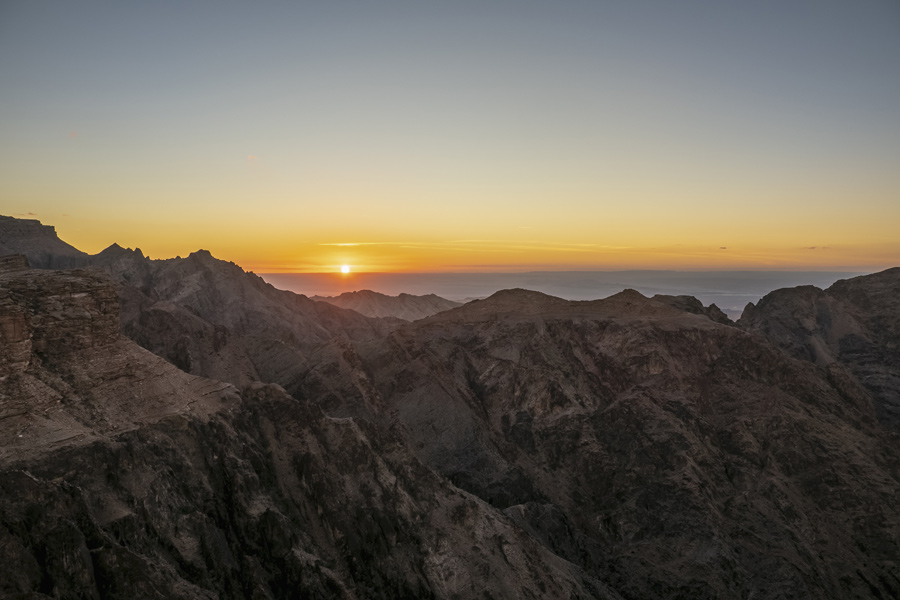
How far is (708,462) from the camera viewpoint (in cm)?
6831

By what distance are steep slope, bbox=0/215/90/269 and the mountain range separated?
3294 cm

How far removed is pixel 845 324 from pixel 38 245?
599 ft

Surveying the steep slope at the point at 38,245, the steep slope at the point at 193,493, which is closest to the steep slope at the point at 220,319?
the steep slope at the point at 38,245

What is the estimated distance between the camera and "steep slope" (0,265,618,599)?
28969 mm

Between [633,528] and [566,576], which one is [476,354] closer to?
[633,528]

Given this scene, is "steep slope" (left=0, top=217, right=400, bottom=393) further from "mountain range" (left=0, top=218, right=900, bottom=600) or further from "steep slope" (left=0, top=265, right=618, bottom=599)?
"steep slope" (left=0, top=265, right=618, bottom=599)

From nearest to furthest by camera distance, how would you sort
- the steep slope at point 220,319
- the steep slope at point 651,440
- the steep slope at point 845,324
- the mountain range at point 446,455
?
the mountain range at point 446,455, the steep slope at point 651,440, the steep slope at point 220,319, the steep slope at point 845,324

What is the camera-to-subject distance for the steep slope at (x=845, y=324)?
11038 centimetres

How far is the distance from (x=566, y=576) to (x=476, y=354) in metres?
43.9

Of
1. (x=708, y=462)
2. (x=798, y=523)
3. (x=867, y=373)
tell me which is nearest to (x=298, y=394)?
(x=708, y=462)

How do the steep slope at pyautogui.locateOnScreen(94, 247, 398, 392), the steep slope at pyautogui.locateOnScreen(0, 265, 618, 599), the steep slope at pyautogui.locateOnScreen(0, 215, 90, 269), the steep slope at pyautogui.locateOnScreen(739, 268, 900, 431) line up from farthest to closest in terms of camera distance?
the steep slope at pyautogui.locateOnScreen(0, 215, 90, 269)
the steep slope at pyautogui.locateOnScreen(739, 268, 900, 431)
the steep slope at pyautogui.locateOnScreen(94, 247, 398, 392)
the steep slope at pyautogui.locateOnScreen(0, 265, 618, 599)

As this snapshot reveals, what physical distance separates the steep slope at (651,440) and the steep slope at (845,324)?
33434 millimetres

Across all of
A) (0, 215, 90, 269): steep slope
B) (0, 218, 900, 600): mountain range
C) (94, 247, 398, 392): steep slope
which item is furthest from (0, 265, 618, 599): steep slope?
(0, 215, 90, 269): steep slope

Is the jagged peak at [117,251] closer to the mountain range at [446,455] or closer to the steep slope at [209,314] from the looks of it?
the steep slope at [209,314]
